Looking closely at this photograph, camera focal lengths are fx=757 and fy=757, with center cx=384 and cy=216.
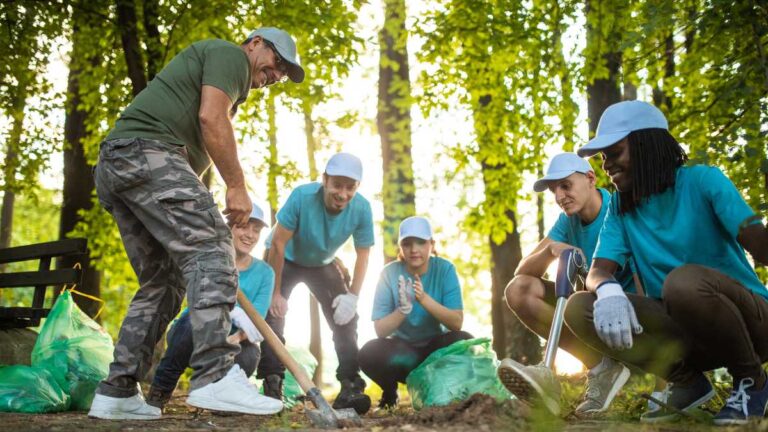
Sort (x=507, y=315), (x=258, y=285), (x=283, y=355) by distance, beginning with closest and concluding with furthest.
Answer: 1. (x=283, y=355)
2. (x=258, y=285)
3. (x=507, y=315)

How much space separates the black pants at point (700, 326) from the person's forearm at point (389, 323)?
6.03 ft

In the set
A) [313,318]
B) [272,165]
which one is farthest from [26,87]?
[313,318]

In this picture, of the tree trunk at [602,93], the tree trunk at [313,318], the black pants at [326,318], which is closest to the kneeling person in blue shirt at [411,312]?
the black pants at [326,318]

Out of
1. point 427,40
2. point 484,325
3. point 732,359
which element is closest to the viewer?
point 732,359

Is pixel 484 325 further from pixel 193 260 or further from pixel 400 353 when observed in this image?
pixel 193 260

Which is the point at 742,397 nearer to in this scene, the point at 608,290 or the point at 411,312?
the point at 608,290

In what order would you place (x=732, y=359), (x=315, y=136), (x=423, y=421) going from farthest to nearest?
(x=315, y=136) < (x=732, y=359) < (x=423, y=421)

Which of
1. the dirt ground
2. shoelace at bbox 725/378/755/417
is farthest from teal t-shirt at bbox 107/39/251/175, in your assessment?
shoelace at bbox 725/378/755/417

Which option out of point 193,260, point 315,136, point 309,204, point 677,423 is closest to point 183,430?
point 193,260

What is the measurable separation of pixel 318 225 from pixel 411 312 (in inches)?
34.3

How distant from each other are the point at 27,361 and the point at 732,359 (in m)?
4.28

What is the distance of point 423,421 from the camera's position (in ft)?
9.15

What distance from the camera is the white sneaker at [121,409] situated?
330cm

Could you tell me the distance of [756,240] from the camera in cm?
292
